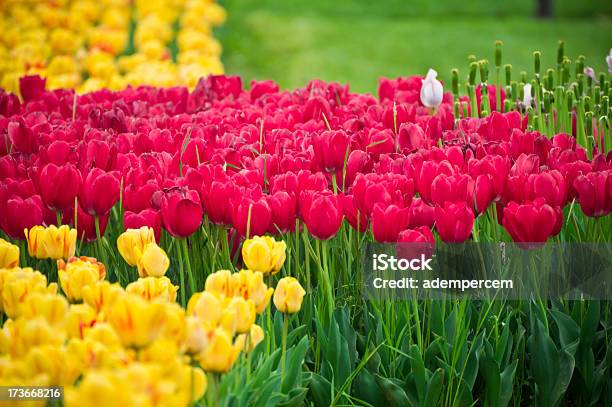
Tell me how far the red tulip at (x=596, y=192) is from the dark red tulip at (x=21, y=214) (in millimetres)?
1442

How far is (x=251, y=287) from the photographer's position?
1.79 m

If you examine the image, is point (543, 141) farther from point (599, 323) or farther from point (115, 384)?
point (115, 384)

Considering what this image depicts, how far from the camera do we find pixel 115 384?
123 cm

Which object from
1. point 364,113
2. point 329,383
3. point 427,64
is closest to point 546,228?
point 329,383

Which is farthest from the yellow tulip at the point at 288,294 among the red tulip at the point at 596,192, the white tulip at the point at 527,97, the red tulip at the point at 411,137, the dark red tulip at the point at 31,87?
the dark red tulip at the point at 31,87

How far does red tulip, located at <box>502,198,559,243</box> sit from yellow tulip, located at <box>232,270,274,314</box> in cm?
71

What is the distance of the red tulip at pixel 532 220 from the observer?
7.07ft

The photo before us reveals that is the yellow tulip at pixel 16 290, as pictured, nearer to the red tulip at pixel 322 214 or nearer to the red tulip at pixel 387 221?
the red tulip at pixel 322 214

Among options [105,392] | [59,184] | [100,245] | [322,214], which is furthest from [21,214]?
[105,392]

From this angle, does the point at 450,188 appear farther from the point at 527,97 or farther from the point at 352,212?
the point at 527,97

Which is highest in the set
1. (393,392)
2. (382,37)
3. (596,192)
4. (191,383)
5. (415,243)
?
(382,37)

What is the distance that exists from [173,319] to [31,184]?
1.23 m

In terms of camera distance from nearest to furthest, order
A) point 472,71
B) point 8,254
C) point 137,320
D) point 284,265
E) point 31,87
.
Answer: point 137,320
point 8,254
point 284,265
point 472,71
point 31,87

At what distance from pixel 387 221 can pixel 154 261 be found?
578 millimetres
